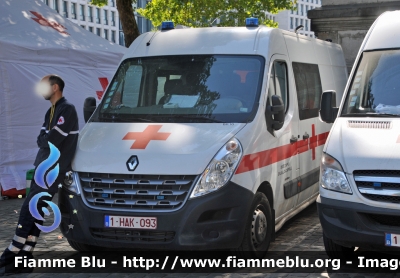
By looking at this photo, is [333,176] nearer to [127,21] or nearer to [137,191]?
[137,191]

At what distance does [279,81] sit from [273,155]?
90cm

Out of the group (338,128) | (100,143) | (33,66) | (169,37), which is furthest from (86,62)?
(338,128)

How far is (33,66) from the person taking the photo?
12.6 m

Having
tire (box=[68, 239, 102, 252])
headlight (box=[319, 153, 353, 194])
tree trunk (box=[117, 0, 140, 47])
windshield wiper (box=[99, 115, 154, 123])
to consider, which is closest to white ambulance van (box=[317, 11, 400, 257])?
headlight (box=[319, 153, 353, 194])

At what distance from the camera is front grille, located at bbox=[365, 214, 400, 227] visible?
6.02 m

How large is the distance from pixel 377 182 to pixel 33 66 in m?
8.01

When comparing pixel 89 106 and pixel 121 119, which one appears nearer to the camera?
pixel 121 119

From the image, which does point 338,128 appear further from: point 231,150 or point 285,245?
point 285,245

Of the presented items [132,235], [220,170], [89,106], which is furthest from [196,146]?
[89,106]

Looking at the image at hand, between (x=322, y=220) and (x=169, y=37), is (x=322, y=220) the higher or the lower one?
the lower one

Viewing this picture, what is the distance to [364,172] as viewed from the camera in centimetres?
612

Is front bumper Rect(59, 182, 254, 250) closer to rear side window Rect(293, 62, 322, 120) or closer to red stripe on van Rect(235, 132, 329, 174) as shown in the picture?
red stripe on van Rect(235, 132, 329, 174)

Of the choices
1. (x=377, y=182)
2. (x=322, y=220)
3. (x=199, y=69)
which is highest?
(x=199, y=69)

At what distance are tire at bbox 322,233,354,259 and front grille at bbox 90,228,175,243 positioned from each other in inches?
57.5
